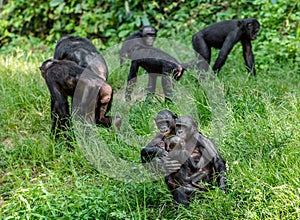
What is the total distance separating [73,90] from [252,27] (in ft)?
8.11

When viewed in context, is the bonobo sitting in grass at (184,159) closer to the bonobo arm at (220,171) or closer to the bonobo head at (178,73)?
the bonobo arm at (220,171)

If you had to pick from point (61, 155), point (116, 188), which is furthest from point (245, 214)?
point (61, 155)

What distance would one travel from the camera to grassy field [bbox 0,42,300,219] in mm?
4430

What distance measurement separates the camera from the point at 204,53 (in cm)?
752

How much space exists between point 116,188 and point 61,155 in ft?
3.89

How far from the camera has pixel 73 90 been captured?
20.4ft

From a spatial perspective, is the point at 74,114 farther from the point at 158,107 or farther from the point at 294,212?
the point at 294,212

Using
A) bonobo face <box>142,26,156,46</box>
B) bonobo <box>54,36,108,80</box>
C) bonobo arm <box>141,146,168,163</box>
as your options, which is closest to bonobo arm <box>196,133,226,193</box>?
bonobo arm <box>141,146,168,163</box>

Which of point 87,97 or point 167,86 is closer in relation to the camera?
point 87,97

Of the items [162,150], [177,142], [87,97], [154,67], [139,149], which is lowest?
[139,149]

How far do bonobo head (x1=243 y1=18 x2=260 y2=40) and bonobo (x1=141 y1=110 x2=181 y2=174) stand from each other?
3.09 m

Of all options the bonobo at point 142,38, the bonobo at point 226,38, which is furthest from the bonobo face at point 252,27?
the bonobo at point 142,38

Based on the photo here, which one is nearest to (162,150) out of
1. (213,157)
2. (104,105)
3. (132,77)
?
(213,157)

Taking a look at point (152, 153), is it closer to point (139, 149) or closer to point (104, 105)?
point (139, 149)
